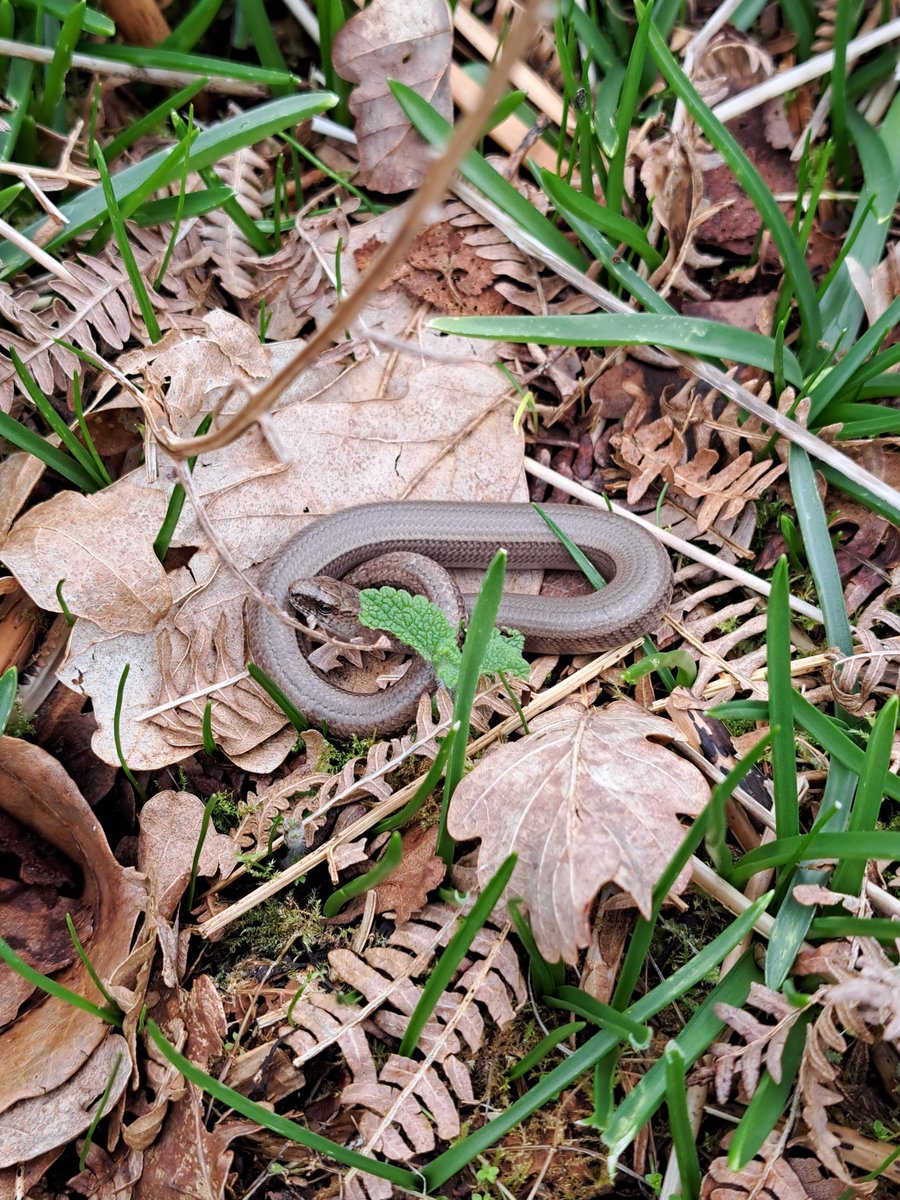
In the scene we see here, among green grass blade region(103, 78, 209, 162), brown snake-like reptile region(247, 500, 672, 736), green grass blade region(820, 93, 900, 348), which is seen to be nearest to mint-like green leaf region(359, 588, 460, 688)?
brown snake-like reptile region(247, 500, 672, 736)

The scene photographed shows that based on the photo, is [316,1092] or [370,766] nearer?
[316,1092]

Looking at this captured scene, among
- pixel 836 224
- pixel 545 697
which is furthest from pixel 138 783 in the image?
pixel 836 224

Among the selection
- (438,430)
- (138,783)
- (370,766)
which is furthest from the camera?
(438,430)

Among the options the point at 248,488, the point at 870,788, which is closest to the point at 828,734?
the point at 870,788

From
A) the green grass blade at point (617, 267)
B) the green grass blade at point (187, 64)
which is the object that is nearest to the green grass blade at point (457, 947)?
the green grass blade at point (617, 267)

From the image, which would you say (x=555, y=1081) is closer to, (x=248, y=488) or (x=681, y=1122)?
(x=681, y=1122)

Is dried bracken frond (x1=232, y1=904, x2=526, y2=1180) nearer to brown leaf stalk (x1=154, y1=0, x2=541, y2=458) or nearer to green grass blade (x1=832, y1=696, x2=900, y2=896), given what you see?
green grass blade (x1=832, y1=696, x2=900, y2=896)

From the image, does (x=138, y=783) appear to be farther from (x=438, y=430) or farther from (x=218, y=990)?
(x=438, y=430)

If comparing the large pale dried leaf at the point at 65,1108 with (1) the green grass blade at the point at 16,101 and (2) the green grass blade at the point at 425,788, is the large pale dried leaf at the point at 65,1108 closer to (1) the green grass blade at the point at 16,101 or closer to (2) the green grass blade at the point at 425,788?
(2) the green grass blade at the point at 425,788
